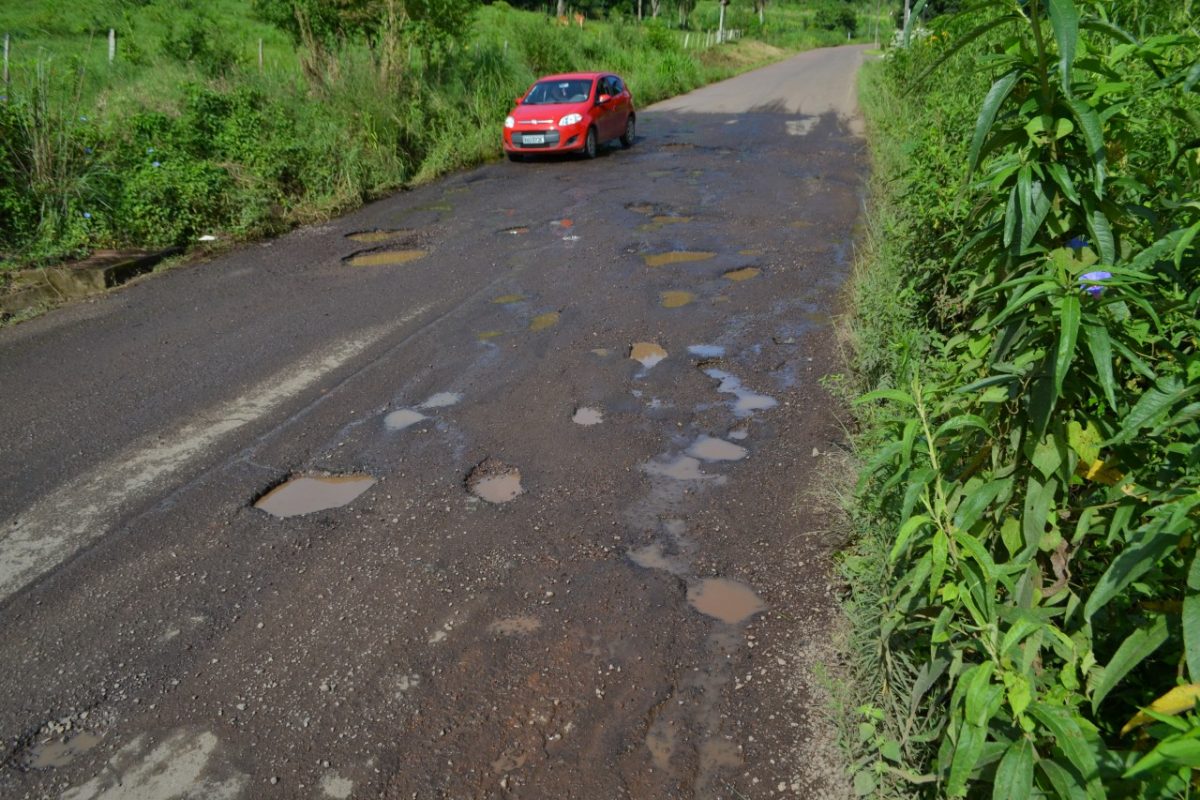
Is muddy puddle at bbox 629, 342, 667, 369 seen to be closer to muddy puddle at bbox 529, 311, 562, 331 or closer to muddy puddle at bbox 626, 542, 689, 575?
muddy puddle at bbox 529, 311, 562, 331

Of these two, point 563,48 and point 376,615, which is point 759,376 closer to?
point 376,615

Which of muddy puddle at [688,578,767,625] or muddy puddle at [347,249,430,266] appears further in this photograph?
muddy puddle at [347,249,430,266]

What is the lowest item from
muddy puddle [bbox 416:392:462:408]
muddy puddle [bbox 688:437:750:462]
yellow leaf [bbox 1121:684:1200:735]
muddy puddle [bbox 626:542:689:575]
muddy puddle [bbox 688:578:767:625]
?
muddy puddle [bbox 688:578:767:625]

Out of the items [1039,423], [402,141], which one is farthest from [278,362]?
[402,141]

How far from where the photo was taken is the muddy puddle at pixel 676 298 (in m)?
7.54

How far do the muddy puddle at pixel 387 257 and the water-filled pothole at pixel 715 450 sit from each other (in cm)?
513

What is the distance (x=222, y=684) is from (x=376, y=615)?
63 centimetres

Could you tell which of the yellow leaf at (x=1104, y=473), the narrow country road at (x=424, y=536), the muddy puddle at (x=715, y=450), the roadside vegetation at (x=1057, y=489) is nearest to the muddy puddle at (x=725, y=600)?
the narrow country road at (x=424, y=536)

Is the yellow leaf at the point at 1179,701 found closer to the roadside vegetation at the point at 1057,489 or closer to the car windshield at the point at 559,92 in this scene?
the roadside vegetation at the point at 1057,489

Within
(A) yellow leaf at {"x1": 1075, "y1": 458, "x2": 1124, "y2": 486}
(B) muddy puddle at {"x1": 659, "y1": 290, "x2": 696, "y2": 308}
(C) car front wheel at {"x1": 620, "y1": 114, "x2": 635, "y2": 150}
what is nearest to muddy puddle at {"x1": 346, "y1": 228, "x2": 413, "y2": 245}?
(B) muddy puddle at {"x1": 659, "y1": 290, "x2": 696, "y2": 308}

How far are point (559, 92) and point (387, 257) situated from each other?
816 cm

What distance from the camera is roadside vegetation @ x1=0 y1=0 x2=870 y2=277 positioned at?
9.61 meters

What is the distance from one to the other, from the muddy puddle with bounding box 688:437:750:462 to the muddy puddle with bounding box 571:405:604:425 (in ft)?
2.13

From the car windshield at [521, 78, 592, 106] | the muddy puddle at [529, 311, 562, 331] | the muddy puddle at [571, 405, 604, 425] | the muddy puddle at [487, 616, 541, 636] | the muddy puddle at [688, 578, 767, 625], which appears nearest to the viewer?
the muddy puddle at [487, 616, 541, 636]
